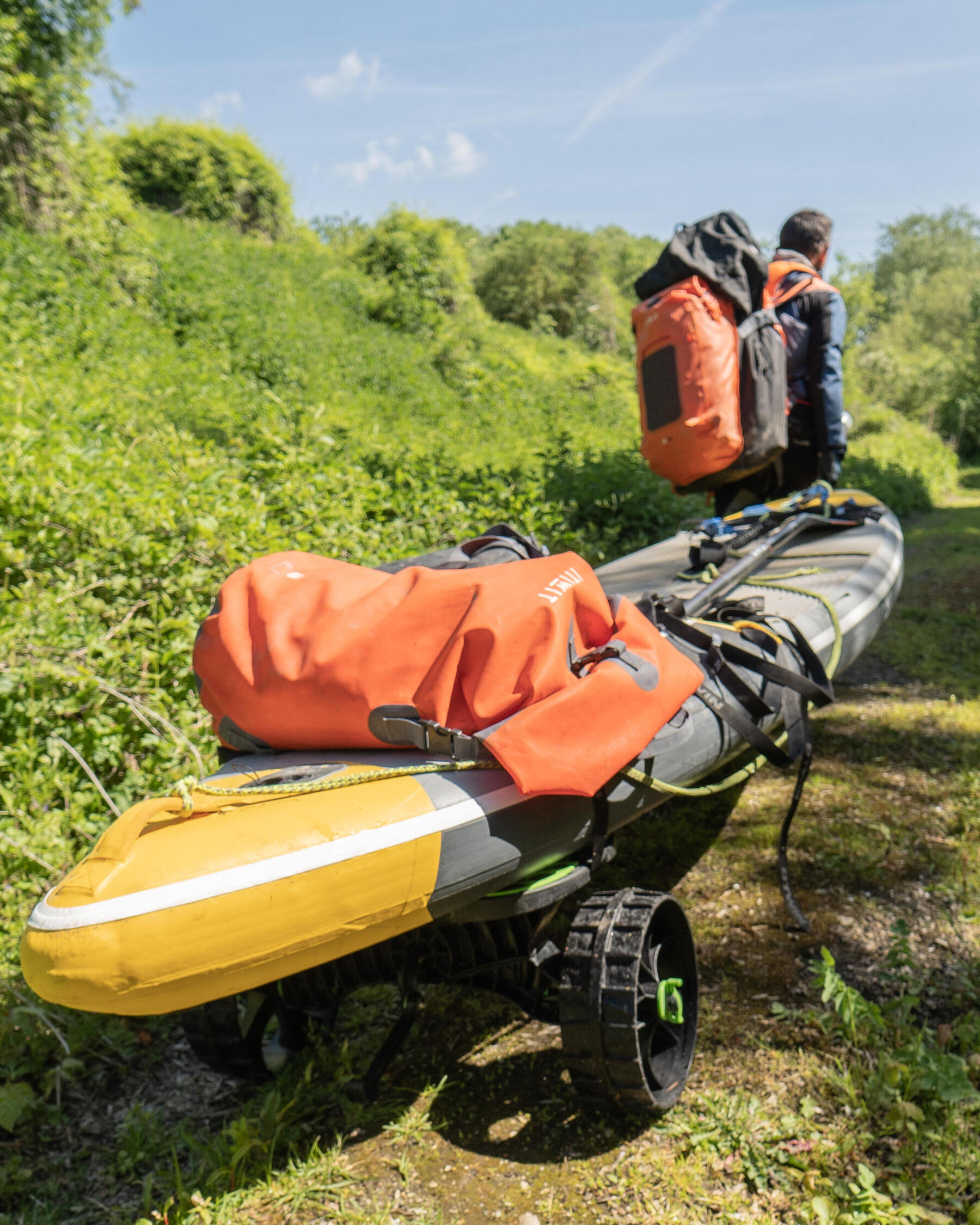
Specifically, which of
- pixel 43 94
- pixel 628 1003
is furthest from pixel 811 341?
pixel 43 94

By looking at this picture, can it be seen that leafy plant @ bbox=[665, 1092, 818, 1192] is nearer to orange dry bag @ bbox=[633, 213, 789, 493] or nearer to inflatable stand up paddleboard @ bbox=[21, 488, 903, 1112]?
inflatable stand up paddleboard @ bbox=[21, 488, 903, 1112]

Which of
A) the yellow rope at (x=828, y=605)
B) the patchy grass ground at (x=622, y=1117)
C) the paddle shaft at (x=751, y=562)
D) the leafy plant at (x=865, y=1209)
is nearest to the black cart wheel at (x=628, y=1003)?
the patchy grass ground at (x=622, y=1117)

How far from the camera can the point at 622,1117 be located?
209cm

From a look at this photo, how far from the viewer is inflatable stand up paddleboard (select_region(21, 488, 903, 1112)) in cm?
151

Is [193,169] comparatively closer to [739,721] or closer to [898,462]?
[898,462]

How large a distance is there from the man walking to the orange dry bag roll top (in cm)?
66

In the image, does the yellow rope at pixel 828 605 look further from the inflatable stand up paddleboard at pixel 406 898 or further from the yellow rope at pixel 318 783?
the yellow rope at pixel 318 783

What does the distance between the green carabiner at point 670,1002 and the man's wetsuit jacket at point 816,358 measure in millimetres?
Result: 3219

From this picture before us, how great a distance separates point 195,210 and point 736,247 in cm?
1902

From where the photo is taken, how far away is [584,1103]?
215cm

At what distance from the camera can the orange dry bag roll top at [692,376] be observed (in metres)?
3.75

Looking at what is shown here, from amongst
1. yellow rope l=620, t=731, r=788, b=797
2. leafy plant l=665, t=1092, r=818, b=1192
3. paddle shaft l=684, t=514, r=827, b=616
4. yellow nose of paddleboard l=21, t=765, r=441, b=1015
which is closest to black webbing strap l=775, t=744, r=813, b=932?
yellow rope l=620, t=731, r=788, b=797

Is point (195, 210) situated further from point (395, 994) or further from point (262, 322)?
point (395, 994)

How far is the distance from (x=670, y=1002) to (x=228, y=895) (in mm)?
1188
